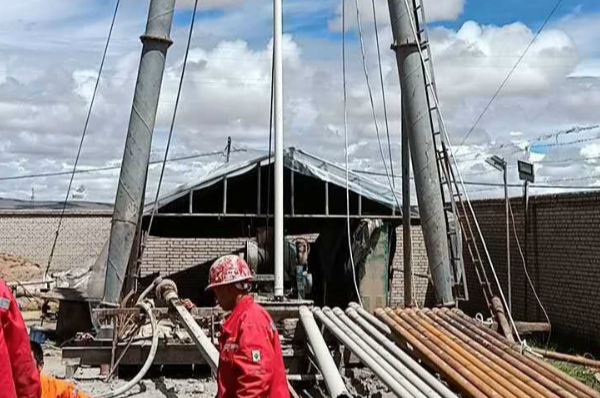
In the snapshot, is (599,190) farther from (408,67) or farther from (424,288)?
(424,288)

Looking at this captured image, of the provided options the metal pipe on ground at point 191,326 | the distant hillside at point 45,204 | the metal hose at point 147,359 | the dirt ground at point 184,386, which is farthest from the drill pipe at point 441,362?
the distant hillside at point 45,204

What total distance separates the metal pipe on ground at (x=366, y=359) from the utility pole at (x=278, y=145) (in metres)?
2.39

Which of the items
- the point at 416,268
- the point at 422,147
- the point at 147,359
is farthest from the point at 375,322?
the point at 416,268

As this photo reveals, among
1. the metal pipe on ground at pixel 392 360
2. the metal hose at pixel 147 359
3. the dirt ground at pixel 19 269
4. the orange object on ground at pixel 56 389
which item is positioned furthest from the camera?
the dirt ground at pixel 19 269

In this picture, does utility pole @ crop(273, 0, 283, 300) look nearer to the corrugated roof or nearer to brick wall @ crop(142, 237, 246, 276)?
the corrugated roof

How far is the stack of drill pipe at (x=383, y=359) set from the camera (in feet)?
18.5

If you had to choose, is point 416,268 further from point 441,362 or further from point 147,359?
point 441,362

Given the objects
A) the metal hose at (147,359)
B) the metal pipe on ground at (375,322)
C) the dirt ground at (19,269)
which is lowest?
the metal hose at (147,359)

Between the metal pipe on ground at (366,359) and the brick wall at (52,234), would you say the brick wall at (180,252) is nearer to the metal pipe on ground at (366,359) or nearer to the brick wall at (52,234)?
the brick wall at (52,234)

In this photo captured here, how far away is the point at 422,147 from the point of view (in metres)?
10.5

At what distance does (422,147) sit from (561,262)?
638cm

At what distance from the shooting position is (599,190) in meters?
14.5

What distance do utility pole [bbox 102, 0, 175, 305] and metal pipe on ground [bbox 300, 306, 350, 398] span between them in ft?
9.03

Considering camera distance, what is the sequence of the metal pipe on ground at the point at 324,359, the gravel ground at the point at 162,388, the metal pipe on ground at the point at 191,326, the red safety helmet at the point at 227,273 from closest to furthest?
the red safety helmet at the point at 227,273 → the metal pipe on ground at the point at 324,359 → the metal pipe on ground at the point at 191,326 → the gravel ground at the point at 162,388
